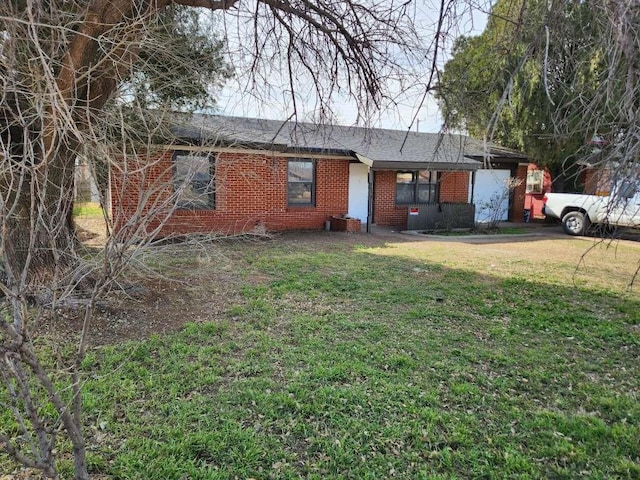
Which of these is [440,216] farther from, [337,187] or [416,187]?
[337,187]

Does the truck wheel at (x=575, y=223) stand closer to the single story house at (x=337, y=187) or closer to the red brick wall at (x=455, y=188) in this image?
the single story house at (x=337, y=187)

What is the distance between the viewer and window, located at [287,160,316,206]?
12.5 metres

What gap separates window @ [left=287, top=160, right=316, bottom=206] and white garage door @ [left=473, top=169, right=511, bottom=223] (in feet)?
23.0

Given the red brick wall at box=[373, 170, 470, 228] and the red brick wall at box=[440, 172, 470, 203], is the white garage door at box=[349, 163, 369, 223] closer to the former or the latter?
the red brick wall at box=[373, 170, 470, 228]

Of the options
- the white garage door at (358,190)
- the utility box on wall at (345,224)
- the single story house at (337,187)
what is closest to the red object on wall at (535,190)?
the single story house at (337,187)

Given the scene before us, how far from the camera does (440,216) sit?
45.8ft

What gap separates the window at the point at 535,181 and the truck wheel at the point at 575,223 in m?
5.29

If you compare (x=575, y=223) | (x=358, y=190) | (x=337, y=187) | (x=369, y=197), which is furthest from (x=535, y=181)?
(x=337, y=187)

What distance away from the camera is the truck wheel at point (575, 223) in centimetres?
1355

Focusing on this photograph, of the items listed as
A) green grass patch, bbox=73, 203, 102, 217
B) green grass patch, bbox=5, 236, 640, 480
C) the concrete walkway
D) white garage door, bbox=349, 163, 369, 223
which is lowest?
green grass patch, bbox=5, 236, 640, 480

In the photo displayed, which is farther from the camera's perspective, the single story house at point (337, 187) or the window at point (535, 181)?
the window at point (535, 181)

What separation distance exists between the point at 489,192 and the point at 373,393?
15.1 m

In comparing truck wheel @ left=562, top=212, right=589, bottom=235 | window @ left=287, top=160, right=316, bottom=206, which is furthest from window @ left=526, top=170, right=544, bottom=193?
window @ left=287, top=160, right=316, bottom=206

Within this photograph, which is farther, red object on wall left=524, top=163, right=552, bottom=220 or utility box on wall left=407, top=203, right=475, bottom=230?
red object on wall left=524, top=163, right=552, bottom=220
